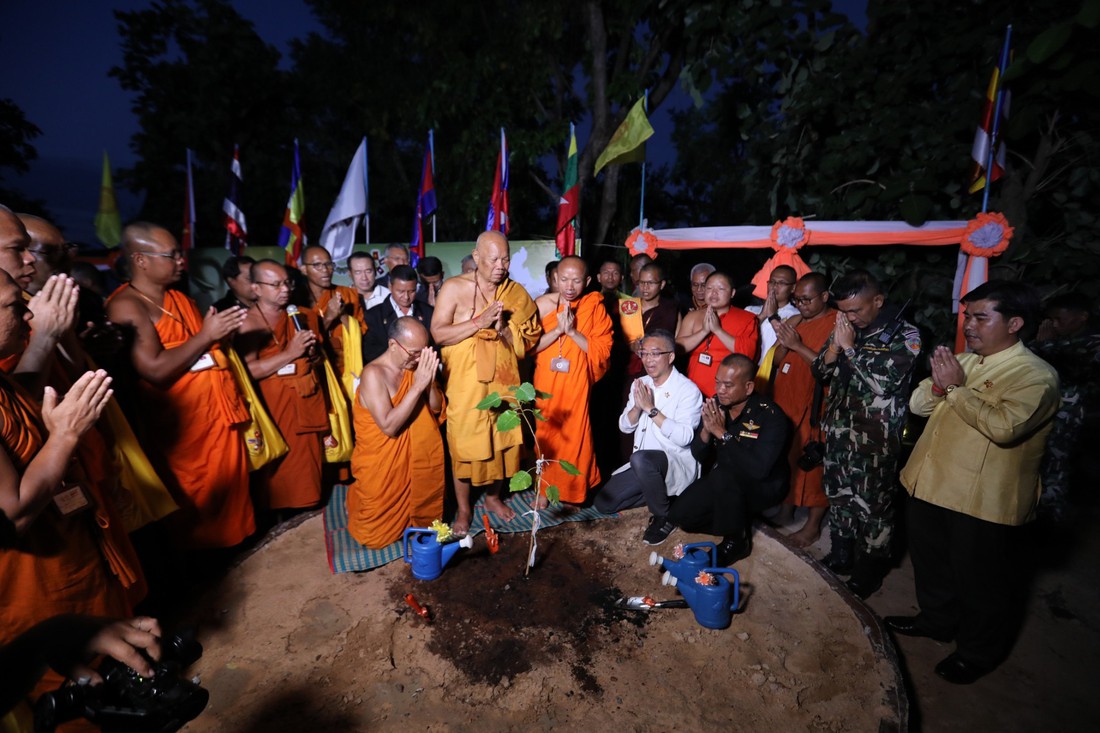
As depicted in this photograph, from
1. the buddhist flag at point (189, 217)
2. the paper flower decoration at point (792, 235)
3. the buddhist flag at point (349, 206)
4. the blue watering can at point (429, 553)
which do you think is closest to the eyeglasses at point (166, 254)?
the blue watering can at point (429, 553)

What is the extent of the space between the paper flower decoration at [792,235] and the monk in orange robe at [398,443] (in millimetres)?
4198

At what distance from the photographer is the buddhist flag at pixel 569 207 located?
20.2 feet

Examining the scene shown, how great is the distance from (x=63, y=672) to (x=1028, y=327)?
3.67 metres

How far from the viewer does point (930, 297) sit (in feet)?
19.4

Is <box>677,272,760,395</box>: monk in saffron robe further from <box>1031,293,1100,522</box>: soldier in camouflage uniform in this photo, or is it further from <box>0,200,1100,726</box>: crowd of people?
<box>1031,293,1100,522</box>: soldier in camouflage uniform

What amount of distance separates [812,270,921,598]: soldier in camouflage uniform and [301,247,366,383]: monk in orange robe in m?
3.82

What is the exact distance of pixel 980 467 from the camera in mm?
2551

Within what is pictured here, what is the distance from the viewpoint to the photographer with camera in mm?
3412

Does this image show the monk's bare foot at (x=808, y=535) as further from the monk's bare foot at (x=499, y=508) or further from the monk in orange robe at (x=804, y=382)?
the monk's bare foot at (x=499, y=508)

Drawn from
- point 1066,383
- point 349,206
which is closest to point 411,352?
point 349,206

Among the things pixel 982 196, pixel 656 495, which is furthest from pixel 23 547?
pixel 982 196

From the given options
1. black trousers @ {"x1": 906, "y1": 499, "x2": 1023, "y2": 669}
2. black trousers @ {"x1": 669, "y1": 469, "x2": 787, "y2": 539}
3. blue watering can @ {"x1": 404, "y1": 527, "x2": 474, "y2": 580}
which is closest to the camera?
black trousers @ {"x1": 906, "y1": 499, "x2": 1023, "y2": 669}

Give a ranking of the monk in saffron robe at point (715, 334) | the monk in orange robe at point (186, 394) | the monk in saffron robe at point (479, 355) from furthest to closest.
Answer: the monk in saffron robe at point (715, 334), the monk in saffron robe at point (479, 355), the monk in orange robe at point (186, 394)

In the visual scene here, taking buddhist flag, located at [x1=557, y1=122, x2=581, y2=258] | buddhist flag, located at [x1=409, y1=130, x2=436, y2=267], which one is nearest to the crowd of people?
buddhist flag, located at [x1=557, y1=122, x2=581, y2=258]
